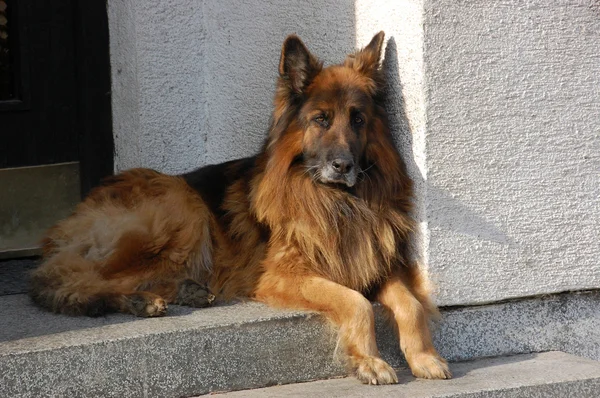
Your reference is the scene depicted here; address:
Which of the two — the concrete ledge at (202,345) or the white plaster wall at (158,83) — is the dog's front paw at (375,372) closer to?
the concrete ledge at (202,345)

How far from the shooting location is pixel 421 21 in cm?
452

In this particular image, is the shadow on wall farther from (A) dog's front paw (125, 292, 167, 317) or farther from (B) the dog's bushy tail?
(B) the dog's bushy tail

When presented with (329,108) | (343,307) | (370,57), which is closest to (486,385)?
(343,307)

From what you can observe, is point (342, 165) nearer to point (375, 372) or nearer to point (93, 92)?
point (375, 372)

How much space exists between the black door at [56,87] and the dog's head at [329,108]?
175cm

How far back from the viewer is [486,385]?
4.18 m

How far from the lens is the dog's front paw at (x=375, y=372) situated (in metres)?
4.16

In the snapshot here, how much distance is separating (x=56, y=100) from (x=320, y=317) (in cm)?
274

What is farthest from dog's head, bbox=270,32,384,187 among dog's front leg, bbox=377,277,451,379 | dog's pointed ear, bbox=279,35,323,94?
dog's front leg, bbox=377,277,451,379

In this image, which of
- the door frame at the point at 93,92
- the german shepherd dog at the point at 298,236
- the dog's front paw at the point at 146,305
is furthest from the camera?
the door frame at the point at 93,92

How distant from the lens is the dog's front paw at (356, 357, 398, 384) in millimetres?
4164

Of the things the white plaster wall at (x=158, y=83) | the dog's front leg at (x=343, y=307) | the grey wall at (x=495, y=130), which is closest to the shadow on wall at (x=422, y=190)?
the grey wall at (x=495, y=130)

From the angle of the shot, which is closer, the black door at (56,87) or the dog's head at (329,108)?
the dog's head at (329,108)

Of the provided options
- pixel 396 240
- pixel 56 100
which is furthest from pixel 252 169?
pixel 56 100
